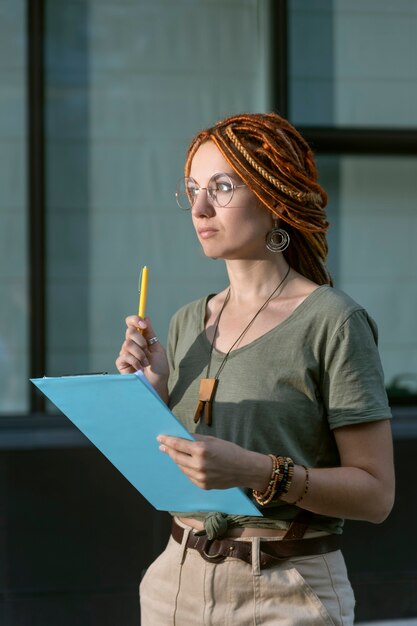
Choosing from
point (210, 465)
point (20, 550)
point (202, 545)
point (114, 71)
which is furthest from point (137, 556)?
point (210, 465)

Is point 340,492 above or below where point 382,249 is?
below

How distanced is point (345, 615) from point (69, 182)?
299 centimetres

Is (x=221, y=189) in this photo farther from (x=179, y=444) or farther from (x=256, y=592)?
(x=256, y=592)

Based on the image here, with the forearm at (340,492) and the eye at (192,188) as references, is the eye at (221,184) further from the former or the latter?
the forearm at (340,492)

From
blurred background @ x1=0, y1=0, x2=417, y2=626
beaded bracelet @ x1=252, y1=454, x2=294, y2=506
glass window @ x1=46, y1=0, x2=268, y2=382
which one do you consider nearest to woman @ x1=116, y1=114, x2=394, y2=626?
beaded bracelet @ x1=252, y1=454, x2=294, y2=506

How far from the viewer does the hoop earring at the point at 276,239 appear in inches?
84.8

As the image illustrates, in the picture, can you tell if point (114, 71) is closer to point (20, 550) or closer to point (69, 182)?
point (69, 182)

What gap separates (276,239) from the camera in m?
2.17

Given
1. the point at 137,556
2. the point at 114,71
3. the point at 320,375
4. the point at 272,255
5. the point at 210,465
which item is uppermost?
the point at 114,71

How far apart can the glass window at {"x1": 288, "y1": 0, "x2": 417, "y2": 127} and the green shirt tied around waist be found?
2.89 metres

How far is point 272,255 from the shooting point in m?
2.18

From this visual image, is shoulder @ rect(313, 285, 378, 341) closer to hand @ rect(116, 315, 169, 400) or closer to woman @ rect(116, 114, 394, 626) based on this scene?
woman @ rect(116, 114, 394, 626)

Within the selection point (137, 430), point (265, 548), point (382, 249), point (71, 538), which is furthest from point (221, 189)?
point (382, 249)

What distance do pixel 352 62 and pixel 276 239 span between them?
9.52ft
